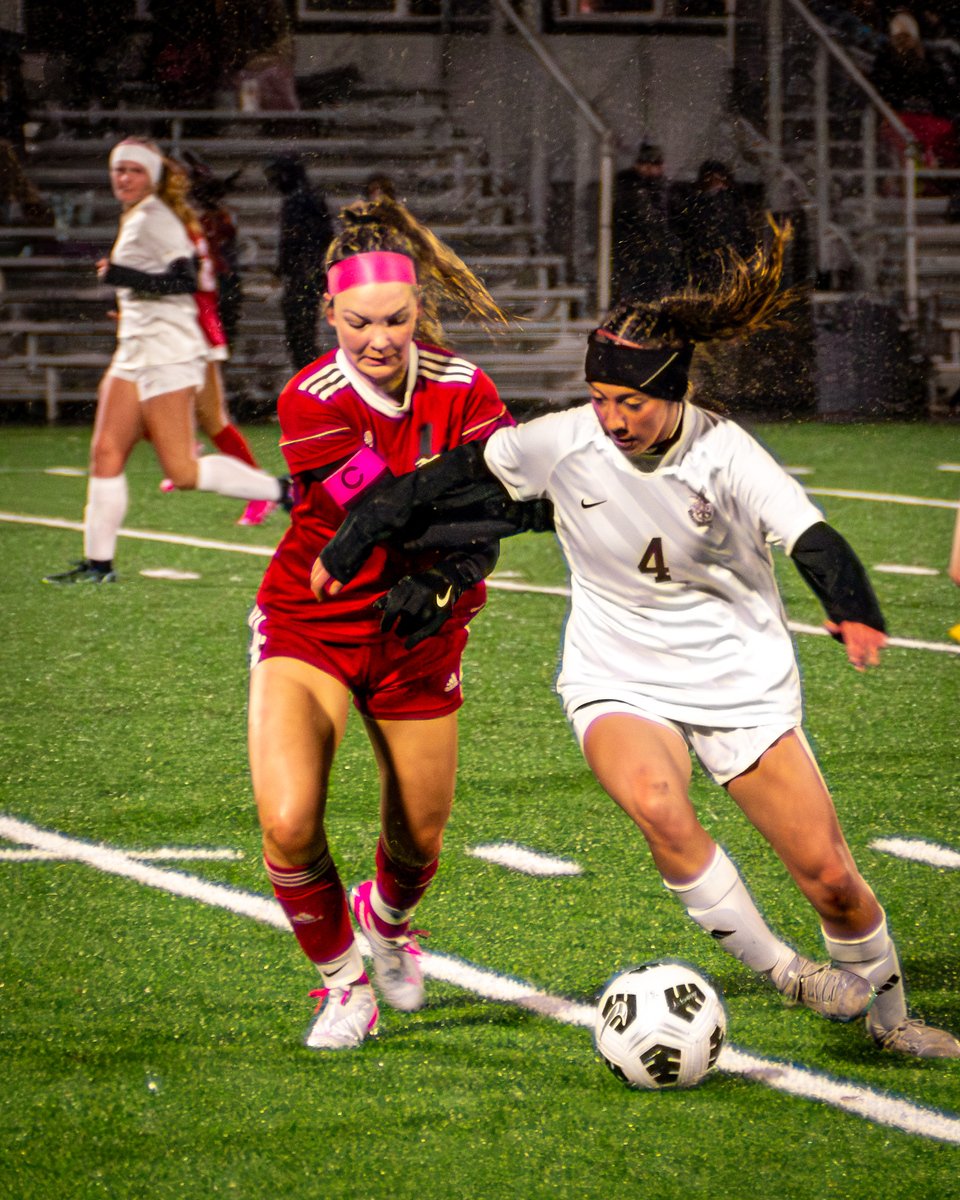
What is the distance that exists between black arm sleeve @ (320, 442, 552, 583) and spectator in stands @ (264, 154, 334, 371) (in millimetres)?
12261

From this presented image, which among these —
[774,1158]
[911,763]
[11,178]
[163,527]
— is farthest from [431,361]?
[11,178]

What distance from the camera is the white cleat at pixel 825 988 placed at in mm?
3299

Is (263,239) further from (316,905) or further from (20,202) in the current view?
(316,905)

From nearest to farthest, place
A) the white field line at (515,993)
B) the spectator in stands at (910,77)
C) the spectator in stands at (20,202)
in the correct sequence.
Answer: the white field line at (515,993) → the spectator in stands at (20,202) → the spectator in stands at (910,77)

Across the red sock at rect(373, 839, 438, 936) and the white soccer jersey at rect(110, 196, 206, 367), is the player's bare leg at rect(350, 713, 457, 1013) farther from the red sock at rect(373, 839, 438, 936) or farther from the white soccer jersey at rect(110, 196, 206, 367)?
the white soccer jersey at rect(110, 196, 206, 367)

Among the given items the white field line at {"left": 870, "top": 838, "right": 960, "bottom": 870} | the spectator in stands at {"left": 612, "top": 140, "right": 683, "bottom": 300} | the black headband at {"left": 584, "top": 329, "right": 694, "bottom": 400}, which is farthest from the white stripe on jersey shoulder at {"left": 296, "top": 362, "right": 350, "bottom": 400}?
the spectator in stands at {"left": 612, "top": 140, "right": 683, "bottom": 300}

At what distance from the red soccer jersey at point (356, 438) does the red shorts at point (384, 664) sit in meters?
0.03

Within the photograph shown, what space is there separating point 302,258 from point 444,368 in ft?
42.2

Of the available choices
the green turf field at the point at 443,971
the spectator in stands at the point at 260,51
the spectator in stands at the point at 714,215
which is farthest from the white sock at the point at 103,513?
the spectator in stands at the point at 260,51

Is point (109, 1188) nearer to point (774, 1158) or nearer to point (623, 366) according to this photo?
point (774, 1158)

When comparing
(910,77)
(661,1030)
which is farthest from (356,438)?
(910,77)

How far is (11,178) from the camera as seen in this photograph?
56.7 feet

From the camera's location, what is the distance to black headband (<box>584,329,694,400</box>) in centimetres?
319

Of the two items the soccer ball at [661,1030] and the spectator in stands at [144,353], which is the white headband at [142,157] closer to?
the spectator in stands at [144,353]
